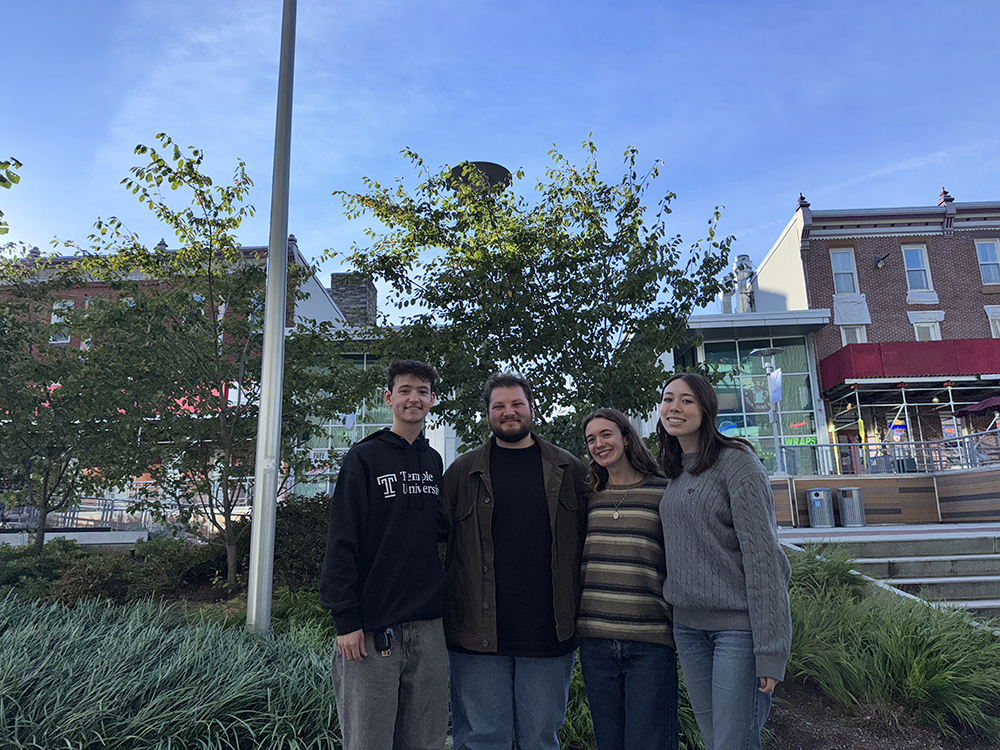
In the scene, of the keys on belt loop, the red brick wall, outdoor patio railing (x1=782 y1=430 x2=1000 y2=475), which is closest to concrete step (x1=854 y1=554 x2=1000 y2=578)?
the keys on belt loop

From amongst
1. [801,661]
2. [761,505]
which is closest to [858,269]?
[801,661]

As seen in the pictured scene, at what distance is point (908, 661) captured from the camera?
188 inches

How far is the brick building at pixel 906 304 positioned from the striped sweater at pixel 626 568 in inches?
839

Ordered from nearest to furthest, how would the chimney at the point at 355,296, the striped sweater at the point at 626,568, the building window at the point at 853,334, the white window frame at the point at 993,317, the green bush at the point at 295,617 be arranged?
1. the striped sweater at the point at 626,568
2. the green bush at the point at 295,617
3. the chimney at the point at 355,296
4. the building window at the point at 853,334
5. the white window frame at the point at 993,317

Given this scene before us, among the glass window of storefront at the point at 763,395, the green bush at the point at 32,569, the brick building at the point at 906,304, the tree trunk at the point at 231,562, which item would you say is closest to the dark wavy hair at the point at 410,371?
the tree trunk at the point at 231,562

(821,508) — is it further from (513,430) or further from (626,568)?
(513,430)

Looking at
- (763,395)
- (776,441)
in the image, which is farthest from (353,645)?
(763,395)

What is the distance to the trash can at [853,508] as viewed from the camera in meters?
15.4

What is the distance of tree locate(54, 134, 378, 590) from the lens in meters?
7.86

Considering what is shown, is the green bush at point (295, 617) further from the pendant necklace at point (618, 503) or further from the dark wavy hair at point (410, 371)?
the pendant necklace at point (618, 503)

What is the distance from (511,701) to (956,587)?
6.52 meters

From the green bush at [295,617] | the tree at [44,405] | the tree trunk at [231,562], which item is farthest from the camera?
the tree at [44,405]

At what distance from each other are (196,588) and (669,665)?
6.93 metres

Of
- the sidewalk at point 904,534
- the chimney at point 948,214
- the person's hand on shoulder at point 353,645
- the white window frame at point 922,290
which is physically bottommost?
the sidewalk at point 904,534
